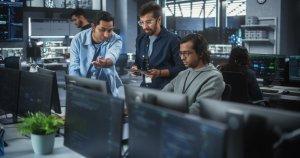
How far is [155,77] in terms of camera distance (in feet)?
10.4

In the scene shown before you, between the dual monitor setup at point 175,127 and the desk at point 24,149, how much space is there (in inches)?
12.1

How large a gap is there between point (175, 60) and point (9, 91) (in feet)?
4.12

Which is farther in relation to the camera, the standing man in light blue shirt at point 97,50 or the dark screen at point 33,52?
the dark screen at point 33,52

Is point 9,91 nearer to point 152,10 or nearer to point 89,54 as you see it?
point 89,54

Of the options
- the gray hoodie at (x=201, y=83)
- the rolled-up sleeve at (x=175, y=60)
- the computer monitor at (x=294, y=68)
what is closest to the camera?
the gray hoodie at (x=201, y=83)

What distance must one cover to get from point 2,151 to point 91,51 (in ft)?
5.17

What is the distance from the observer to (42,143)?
2.10 meters

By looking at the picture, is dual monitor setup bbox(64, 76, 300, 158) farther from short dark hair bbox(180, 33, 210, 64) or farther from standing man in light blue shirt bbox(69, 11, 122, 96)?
standing man in light blue shirt bbox(69, 11, 122, 96)

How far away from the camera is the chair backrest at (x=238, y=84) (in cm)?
425

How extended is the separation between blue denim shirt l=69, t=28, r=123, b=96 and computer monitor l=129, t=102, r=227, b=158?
79.3 inches

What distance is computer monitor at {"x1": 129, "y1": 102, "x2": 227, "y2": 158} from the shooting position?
1095 mm

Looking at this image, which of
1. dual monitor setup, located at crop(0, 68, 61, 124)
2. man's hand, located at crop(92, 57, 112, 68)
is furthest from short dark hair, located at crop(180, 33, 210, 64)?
dual monitor setup, located at crop(0, 68, 61, 124)

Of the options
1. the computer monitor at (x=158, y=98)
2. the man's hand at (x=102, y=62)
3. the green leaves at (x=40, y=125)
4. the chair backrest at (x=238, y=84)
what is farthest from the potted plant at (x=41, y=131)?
the chair backrest at (x=238, y=84)

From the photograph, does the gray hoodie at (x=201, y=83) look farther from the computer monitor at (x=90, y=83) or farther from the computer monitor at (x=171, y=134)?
the computer monitor at (x=171, y=134)
